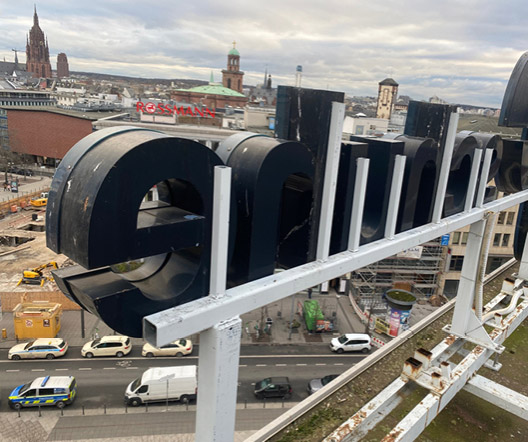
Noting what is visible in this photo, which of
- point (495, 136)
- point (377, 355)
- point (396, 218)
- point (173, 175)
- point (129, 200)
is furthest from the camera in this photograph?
point (377, 355)

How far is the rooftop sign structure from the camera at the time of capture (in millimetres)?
5199

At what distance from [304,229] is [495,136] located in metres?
8.28

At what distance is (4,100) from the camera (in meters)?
99.6

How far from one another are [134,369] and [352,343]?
14534mm

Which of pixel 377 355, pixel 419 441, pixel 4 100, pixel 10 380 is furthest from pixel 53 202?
pixel 4 100

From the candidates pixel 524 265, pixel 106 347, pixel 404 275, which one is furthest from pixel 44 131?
pixel 524 265

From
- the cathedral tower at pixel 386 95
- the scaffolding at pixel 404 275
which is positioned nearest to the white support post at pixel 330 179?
the scaffolding at pixel 404 275

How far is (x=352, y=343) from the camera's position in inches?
1150

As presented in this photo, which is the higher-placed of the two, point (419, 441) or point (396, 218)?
point (396, 218)

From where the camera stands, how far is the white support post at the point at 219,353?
5.85m

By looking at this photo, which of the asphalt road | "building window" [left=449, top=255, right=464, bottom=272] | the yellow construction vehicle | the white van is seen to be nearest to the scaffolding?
"building window" [left=449, top=255, right=464, bottom=272]

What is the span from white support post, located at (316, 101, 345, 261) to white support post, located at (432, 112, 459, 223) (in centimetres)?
423

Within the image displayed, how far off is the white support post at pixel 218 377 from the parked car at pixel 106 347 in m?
23.0

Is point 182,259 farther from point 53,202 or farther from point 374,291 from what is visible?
point 374,291
